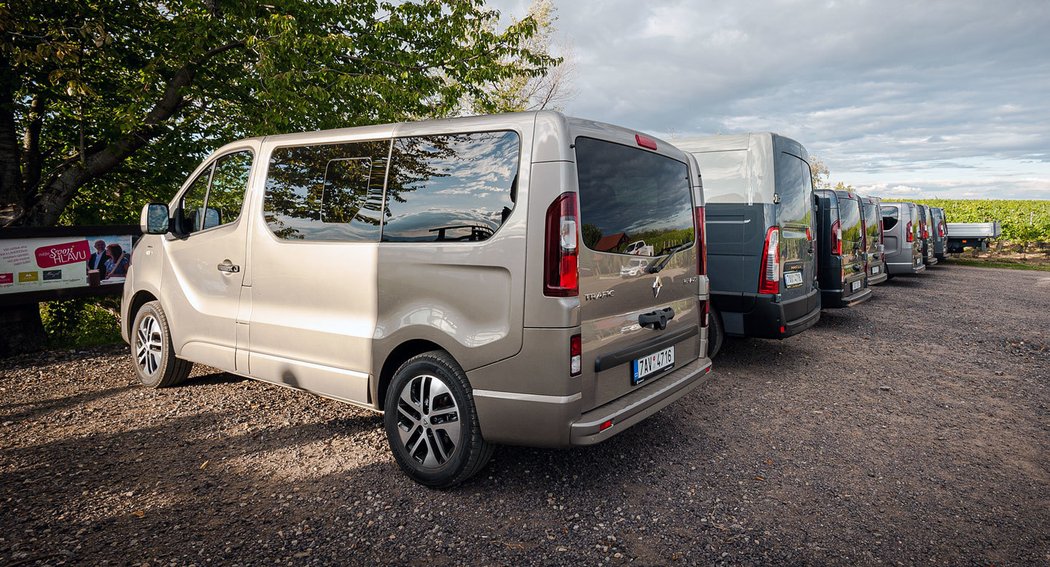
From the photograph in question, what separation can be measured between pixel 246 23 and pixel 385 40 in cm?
212

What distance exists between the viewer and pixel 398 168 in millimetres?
3432

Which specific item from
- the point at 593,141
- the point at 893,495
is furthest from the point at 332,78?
the point at 893,495

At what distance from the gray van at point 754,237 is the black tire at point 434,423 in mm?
3428

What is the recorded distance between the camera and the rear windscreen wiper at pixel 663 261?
3510 mm

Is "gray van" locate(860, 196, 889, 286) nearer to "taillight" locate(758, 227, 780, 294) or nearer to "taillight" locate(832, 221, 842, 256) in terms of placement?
"taillight" locate(832, 221, 842, 256)

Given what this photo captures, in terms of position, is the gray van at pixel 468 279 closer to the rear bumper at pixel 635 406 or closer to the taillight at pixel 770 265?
the rear bumper at pixel 635 406

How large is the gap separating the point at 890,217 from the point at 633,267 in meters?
13.7

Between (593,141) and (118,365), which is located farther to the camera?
(118,365)

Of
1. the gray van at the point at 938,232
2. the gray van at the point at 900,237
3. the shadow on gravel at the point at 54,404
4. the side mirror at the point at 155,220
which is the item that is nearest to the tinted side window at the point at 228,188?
the side mirror at the point at 155,220

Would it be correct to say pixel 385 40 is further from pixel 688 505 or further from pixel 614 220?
pixel 688 505

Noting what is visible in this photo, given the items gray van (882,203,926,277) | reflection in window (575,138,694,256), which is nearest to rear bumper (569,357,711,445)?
reflection in window (575,138,694,256)

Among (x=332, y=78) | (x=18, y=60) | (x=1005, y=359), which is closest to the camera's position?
(x=18, y=60)

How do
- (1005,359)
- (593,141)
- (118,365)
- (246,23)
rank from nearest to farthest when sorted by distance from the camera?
1. (593,141)
2. (118,365)
3. (1005,359)
4. (246,23)

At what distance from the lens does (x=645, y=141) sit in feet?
11.8
